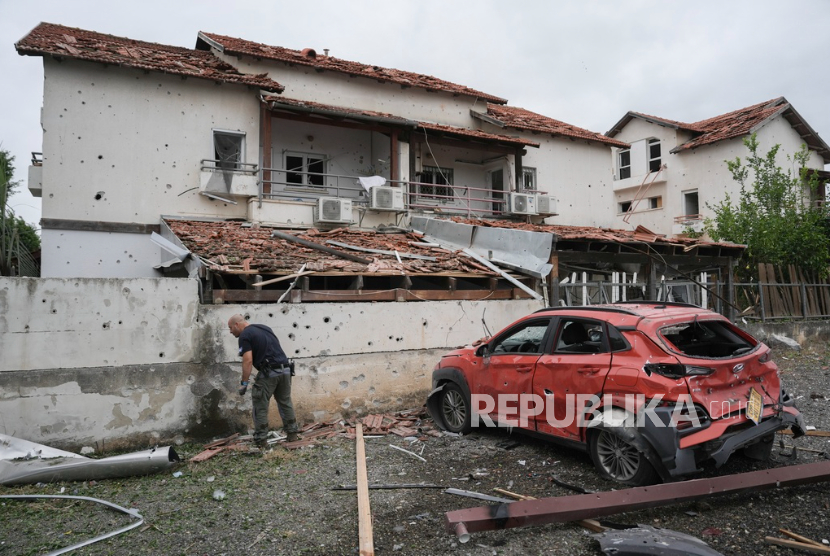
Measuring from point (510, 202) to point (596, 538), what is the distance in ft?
42.4

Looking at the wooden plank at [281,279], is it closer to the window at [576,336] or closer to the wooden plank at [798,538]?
the window at [576,336]

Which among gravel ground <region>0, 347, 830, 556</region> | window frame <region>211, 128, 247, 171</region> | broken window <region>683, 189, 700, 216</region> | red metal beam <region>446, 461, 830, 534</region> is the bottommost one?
Answer: gravel ground <region>0, 347, 830, 556</region>

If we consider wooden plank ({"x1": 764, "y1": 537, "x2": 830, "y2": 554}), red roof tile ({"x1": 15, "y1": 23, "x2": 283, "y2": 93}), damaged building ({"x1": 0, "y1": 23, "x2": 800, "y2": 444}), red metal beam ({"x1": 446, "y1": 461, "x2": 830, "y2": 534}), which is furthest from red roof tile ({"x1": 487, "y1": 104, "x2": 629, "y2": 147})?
wooden plank ({"x1": 764, "y1": 537, "x2": 830, "y2": 554})

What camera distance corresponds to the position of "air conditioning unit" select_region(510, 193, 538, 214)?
627 inches

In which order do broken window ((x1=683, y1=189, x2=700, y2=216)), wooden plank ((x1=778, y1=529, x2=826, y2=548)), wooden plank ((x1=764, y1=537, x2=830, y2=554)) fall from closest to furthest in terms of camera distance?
wooden plank ((x1=764, y1=537, x2=830, y2=554))
wooden plank ((x1=778, y1=529, x2=826, y2=548))
broken window ((x1=683, y1=189, x2=700, y2=216))

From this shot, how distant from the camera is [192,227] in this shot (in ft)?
36.8

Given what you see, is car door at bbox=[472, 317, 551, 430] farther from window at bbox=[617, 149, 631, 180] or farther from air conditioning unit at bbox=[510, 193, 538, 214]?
window at bbox=[617, 149, 631, 180]

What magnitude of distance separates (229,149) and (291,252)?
5.33 meters

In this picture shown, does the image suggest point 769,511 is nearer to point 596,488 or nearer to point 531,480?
point 596,488

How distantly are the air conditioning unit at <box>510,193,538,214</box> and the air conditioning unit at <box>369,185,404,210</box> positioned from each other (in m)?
3.85

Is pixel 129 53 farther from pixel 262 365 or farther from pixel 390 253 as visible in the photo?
pixel 262 365

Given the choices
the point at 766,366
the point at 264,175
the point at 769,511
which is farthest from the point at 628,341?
the point at 264,175

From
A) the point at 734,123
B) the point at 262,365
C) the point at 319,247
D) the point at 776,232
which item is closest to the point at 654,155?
the point at 734,123

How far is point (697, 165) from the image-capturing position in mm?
24188
